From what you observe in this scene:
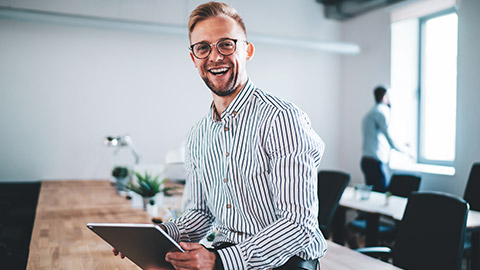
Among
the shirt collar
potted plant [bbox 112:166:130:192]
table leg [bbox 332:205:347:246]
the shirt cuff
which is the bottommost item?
table leg [bbox 332:205:347:246]

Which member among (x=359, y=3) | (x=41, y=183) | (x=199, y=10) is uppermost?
(x=359, y=3)

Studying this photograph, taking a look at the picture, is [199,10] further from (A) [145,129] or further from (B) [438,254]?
(A) [145,129]

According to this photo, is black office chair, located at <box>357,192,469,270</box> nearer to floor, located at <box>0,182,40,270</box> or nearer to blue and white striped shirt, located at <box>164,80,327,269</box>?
blue and white striped shirt, located at <box>164,80,327,269</box>

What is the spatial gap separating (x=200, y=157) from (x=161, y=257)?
444 millimetres

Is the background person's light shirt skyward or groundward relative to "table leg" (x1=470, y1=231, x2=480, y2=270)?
skyward

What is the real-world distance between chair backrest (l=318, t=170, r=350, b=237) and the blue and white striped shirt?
1.84 metres

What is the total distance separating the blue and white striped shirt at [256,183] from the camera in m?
1.24

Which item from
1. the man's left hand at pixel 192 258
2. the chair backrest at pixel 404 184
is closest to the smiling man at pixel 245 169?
the man's left hand at pixel 192 258

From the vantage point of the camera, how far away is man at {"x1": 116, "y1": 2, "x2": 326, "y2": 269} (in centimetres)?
123

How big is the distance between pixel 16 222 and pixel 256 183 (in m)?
3.82

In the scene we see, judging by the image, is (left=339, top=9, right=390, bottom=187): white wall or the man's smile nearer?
the man's smile

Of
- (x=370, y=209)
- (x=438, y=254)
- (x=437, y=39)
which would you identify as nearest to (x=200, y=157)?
(x=438, y=254)

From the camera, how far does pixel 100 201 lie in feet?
12.7

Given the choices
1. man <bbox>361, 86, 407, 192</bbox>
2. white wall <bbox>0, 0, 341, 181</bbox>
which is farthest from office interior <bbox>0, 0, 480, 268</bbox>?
man <bbox>361, 86, 407, 192</bbox>
